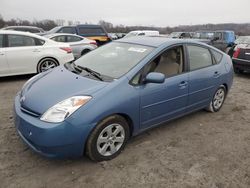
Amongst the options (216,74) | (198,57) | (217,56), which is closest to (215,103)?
(216,74)

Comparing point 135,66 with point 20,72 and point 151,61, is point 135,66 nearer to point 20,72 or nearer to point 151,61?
point 151,61

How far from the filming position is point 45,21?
39.8 meters

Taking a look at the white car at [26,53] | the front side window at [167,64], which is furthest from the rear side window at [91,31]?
the front side window at [167,64]

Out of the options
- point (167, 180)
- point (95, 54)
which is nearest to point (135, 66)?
point (95, 54)

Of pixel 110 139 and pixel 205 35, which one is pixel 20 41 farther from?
pixel 205 35

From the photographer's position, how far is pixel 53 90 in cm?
304

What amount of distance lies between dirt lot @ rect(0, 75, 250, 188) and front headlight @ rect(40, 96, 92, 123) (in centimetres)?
69

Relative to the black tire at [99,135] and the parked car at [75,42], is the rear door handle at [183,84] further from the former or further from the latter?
the parked car at [75,42]

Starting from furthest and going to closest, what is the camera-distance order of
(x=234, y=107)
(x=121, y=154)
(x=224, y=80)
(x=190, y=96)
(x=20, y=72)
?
(x=20, y=72), (x=234, y=107), (x=224, y=80), (x=190, y=96), (x=121, y=154)

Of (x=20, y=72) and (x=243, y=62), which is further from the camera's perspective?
(x=243, y=62)

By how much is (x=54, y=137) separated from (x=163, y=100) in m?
1.65

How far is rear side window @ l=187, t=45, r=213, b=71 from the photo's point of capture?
4.08 metres

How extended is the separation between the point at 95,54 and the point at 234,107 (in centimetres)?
333

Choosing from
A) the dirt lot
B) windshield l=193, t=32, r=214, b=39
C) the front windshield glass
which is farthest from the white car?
windshield l=193, t=32, r=214, b=39
